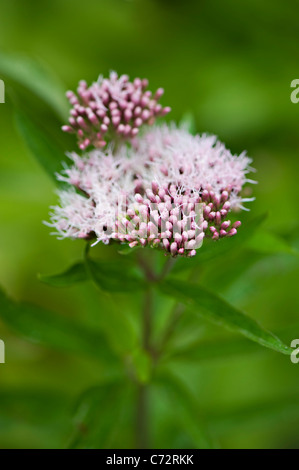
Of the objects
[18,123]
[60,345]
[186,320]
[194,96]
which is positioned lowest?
[60,345]

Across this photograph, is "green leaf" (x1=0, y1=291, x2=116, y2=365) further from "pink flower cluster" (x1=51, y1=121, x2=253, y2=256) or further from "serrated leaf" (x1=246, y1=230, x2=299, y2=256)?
"serrated leaf" (x1=246, y1=230, x2=299, y2=256)

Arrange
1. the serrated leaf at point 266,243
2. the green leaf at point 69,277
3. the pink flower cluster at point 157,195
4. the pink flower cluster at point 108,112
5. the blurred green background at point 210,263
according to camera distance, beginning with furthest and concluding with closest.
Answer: the blurred green background at point 210,263 < the serrated leaf at point 266,243 < the pink flower cluster at point 108,112 < the green leaf at point 69,277 < the pink flower cluster at point 157,195

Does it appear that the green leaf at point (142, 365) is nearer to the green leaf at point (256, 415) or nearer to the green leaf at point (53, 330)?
the green leaf at point (53, 330)

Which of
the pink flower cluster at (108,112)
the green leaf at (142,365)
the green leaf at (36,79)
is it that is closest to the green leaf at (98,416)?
the green leaf at (142,365)

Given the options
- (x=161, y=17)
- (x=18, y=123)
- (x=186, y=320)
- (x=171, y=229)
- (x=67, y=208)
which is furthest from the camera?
(x=161, y=17)

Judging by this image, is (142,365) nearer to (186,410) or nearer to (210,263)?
(186,410)
